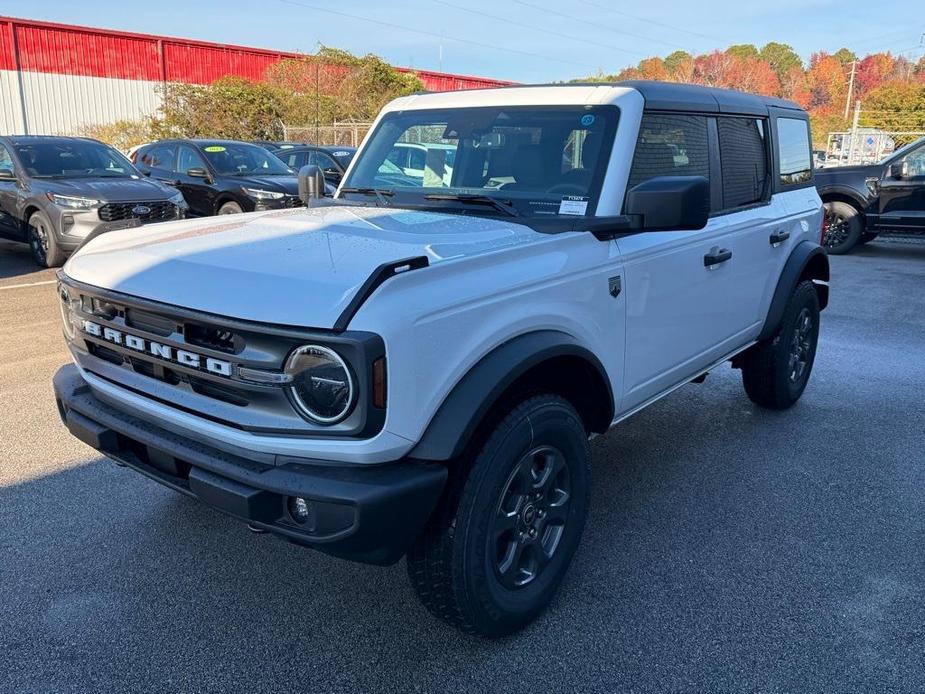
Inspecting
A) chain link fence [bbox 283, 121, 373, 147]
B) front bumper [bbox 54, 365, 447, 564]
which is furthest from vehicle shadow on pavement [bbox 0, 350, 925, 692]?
chain link fence [bbox 283, 121, 373, 147]

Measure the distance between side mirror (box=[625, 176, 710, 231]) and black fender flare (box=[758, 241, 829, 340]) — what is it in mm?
1905

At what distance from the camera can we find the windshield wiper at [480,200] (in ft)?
10.4

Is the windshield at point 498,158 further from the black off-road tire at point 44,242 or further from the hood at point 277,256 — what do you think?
the black off-road tire at point 44,242

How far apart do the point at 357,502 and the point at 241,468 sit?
412 millimetres

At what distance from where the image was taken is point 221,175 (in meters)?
11.5

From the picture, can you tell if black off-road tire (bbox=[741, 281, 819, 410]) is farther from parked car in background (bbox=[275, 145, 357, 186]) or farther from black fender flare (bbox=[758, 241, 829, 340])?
parked car in background (bbox=[275, 145, 357, 186])

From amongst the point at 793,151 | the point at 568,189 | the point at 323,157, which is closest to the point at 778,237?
the point at 793,151

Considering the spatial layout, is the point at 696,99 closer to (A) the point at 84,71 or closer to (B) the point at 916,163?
(B) the point at 916,163

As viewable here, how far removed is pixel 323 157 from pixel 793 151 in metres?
10.8

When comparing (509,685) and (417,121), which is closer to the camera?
(509,685)

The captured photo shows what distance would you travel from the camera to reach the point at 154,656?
102 inches

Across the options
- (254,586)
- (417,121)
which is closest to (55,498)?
(254,586)

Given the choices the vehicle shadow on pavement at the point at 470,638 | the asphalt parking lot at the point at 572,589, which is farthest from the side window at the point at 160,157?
the vehicle shadow on pavement at the point at 470,638

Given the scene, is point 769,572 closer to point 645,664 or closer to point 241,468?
point 645,664
